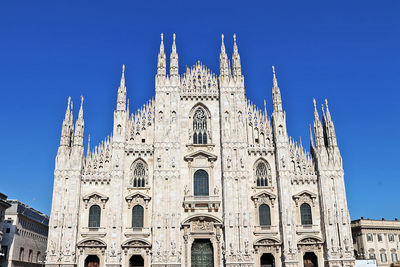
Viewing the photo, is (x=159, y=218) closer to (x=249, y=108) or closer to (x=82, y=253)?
(x=82, y=253)

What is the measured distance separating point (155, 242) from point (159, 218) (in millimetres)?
1990

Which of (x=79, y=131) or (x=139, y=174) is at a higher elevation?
(x=79, y=131)

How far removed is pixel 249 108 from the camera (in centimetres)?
3997

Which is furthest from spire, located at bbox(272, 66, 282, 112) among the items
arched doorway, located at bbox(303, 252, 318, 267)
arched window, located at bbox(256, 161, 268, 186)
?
arched doorway, located at bbox(303, 252, 318, 267)

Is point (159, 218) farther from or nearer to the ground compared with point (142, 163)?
nearer to the ground

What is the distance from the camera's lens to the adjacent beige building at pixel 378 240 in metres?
55.0

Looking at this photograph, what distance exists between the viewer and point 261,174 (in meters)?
38.0

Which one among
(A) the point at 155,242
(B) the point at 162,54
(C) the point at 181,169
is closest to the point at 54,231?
(A) the point at 155,242

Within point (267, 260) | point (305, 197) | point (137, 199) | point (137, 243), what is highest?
point (305, 197)

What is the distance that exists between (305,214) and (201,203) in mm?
9239

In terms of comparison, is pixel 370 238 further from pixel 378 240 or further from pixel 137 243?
pixel 137 243

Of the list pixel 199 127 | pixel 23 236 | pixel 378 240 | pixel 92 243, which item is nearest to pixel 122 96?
pixel 199 127

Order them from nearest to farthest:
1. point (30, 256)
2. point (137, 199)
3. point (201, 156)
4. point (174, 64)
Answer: point (137, 199), point (201, 156), point (174, 64), point (30, 256)

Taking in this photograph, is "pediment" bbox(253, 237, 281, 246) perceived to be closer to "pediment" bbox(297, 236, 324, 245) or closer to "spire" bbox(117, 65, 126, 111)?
"pediment" bbox(297, 236, 324, 245)
